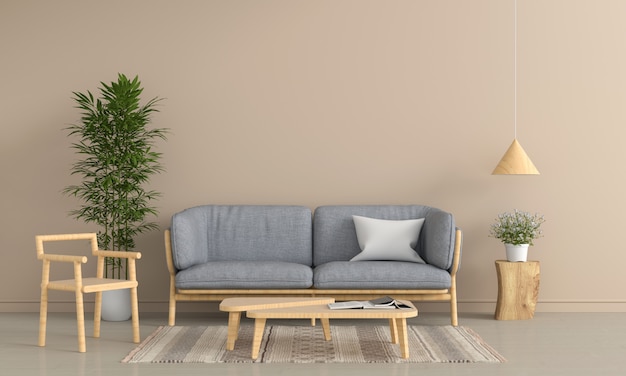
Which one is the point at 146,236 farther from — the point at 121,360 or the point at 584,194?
the point at 584,194

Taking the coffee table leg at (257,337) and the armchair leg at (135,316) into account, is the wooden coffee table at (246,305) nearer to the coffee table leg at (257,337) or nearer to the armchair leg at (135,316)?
the coffee table leg at (257,337)

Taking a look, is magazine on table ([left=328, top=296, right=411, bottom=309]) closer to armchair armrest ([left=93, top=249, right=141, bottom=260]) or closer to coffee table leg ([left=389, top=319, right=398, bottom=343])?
coffee table leg ([left=389, top=319, right=398, bottom=343])

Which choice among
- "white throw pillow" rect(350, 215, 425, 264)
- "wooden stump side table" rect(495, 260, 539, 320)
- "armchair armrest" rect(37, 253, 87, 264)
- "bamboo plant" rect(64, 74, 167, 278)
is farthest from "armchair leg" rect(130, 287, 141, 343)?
"wooden stump side table" rect(495, 260, 539, 320)

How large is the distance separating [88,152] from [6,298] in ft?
5.02

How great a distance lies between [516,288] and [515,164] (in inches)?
37.6

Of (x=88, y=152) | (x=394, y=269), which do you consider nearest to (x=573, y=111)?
(x=394, y=269)

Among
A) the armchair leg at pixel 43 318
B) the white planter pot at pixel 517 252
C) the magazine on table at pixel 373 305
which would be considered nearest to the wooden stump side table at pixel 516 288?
the white planter pot at pixel 517 252

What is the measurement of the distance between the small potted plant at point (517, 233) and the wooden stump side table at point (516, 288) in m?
0.09

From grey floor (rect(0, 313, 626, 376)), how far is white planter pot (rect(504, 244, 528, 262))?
48cm

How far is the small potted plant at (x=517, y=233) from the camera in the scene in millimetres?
6277

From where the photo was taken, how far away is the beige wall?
673cm

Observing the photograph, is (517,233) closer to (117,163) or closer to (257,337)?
(257,337)

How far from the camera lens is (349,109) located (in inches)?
266

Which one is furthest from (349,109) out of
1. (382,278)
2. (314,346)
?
(314,346)
